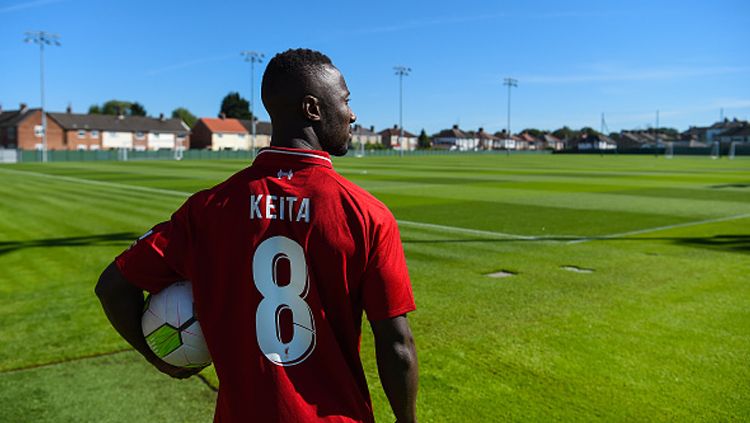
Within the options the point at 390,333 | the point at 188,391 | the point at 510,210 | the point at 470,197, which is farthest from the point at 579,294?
the point at 470,197

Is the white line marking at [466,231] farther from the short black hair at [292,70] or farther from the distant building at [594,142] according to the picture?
the distant building at [594,142]

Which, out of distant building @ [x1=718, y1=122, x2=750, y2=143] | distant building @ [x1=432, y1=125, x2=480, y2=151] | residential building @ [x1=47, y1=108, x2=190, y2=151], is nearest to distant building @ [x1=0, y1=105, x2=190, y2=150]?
residential building @ [x1=47, y1=108, x2=190, y2=151]

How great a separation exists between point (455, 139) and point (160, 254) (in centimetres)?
18296

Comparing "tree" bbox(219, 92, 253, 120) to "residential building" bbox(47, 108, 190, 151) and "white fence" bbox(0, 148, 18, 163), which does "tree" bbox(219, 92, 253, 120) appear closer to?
"residential building" bbox(47, 108, 190, 151)

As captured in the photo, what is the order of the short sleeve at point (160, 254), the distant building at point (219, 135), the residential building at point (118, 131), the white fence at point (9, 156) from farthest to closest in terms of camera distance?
1. the distant building at point (219, 135)
2. the residential building at point (118, 131)
3. the white fence at point (9, 156)
4. the short sleeve at point (160, 254)

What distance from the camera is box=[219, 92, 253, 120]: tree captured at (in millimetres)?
146637

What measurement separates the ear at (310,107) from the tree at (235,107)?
485 feet

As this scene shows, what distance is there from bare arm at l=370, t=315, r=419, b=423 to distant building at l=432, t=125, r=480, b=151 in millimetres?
179714

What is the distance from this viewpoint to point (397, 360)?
6.52 feet

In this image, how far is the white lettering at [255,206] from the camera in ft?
6.46

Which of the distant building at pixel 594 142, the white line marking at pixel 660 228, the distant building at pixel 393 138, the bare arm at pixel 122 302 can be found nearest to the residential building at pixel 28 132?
the distant building at pixel 393 138

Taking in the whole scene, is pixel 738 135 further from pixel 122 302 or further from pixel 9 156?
pixel 122 302

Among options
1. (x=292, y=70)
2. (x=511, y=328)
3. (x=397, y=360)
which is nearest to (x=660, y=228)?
(x=511, y=328)

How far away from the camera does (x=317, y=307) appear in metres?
1.97
